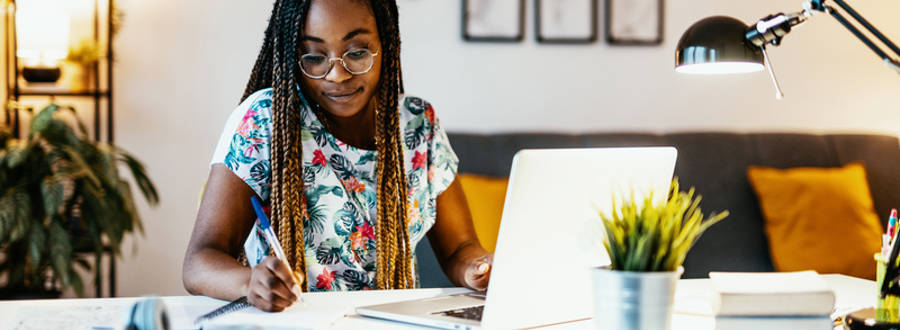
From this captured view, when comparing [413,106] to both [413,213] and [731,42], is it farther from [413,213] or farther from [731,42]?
[731,42]

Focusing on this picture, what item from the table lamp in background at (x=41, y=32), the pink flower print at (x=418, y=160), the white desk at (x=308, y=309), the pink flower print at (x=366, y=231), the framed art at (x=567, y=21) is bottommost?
the white desk at (x=308, y=309)

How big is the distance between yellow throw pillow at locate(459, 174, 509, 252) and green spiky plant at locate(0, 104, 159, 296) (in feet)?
3.35

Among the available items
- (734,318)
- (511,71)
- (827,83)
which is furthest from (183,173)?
(827,83)

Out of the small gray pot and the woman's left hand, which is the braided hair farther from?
the small gray pot

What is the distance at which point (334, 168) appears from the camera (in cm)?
136

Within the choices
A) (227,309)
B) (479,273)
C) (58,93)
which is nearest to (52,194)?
(58,93)

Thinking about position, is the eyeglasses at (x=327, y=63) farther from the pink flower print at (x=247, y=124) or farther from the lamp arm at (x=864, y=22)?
the lamp arm at (x=864, y=22)

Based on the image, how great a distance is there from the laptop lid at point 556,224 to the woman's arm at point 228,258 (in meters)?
0.28

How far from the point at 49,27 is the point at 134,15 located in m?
0.26

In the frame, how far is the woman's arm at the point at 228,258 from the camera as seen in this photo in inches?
39.1

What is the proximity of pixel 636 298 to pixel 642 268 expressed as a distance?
32mm

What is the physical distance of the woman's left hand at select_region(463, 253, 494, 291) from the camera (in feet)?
3.83

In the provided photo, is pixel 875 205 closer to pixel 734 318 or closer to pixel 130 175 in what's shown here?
pixel 734 318

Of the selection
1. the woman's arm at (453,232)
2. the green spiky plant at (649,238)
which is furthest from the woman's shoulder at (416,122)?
the green spiky plant at (649,238)
